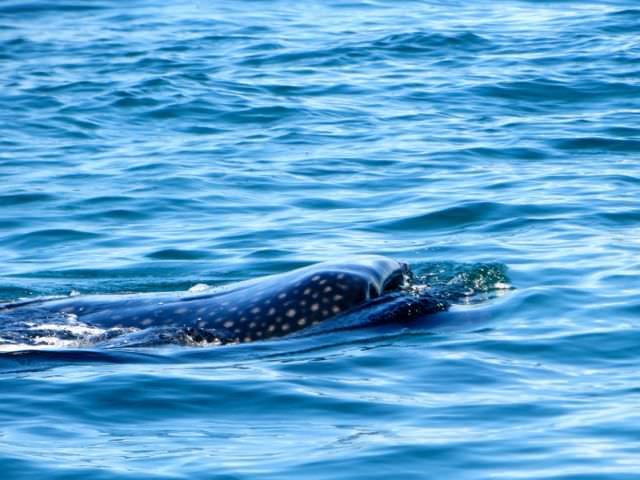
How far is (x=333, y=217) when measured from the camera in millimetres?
14883

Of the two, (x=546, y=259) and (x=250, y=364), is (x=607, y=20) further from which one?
(x=250, y=364)

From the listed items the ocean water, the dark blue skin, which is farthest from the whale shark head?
the ocean water

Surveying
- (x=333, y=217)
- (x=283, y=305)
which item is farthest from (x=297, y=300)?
(x=333, y=217)

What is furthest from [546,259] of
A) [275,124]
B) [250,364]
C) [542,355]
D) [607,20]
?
[607,20]

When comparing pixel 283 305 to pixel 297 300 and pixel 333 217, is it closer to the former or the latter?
pixel 297 300

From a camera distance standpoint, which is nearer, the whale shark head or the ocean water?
the ocean water

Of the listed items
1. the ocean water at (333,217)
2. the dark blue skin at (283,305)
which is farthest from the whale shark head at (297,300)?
the ocean water at (333,217)

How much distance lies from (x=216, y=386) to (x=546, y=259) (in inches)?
176

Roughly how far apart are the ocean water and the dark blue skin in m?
0.22

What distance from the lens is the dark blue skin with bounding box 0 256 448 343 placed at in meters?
10.2

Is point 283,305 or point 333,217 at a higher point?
point 283,305

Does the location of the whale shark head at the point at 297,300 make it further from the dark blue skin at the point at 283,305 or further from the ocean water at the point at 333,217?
the ocean water at the point at 333,217

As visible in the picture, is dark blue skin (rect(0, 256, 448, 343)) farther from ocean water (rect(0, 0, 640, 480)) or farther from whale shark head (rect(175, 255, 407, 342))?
ocean water (rect(0, 0, 640, 480))

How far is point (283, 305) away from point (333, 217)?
472 centimetres
